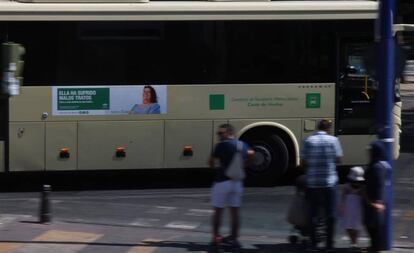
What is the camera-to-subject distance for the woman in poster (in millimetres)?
12742

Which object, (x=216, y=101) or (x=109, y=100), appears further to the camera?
(x=216, y=101)

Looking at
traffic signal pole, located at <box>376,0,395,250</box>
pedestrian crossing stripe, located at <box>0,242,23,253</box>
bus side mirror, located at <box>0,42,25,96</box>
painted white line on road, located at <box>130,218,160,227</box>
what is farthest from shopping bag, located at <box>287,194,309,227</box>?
bus side mirror, located at <box>0,42,25,96</box>

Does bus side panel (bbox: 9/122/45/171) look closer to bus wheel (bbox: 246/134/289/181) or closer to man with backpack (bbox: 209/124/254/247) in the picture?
bus wheel (bbox: 246/134/289/181)

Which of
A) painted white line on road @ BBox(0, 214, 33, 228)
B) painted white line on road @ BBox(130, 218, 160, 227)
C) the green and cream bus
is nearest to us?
painted white line on road @ BBox(0, 214, 33, 228)

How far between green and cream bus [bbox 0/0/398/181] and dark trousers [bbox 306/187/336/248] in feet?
14.3

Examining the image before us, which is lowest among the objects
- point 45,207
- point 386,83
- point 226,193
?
point 45,207

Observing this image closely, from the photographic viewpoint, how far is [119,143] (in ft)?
42.0

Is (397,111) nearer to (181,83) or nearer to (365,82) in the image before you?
(365,82)

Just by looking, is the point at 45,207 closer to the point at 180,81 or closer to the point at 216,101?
the point at 180,81

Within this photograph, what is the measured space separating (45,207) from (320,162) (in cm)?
397

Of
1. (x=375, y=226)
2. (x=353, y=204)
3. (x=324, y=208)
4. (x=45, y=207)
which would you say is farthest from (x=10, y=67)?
(x=375, y=226)

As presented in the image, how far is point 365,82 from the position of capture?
13.1m

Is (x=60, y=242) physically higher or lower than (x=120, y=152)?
lower

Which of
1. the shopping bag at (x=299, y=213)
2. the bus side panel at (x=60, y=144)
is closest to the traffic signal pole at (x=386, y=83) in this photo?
the shopping bag at (x=299, y=213)
